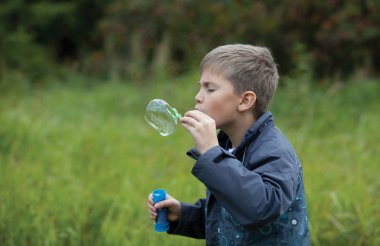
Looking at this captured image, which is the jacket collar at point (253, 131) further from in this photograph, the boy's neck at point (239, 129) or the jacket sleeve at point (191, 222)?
the jacket sleeve at point (191, 222)

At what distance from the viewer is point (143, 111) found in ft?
27.6

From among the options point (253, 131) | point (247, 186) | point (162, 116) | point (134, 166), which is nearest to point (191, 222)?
point (162, 116)

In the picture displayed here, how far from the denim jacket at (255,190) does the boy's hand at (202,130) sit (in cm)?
4

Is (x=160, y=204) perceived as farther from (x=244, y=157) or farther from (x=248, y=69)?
(x=248, y=69)

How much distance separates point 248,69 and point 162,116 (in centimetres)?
46

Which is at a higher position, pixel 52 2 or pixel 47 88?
pixel 52 2

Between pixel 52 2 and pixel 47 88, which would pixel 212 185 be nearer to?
pixel 47 88

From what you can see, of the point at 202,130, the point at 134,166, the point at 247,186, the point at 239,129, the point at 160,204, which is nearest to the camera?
the point at 247,186

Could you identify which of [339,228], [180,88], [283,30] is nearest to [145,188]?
[339,228]

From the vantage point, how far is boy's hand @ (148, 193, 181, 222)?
2523mm

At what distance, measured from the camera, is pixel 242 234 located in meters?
2.16

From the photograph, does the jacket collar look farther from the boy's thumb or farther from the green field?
the green field

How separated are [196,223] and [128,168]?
93.5 inches

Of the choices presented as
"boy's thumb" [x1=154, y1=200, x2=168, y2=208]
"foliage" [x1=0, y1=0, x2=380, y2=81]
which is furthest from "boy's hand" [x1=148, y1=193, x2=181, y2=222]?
"foliage" [x1=0, y1=0, x2=380, y2=81]
